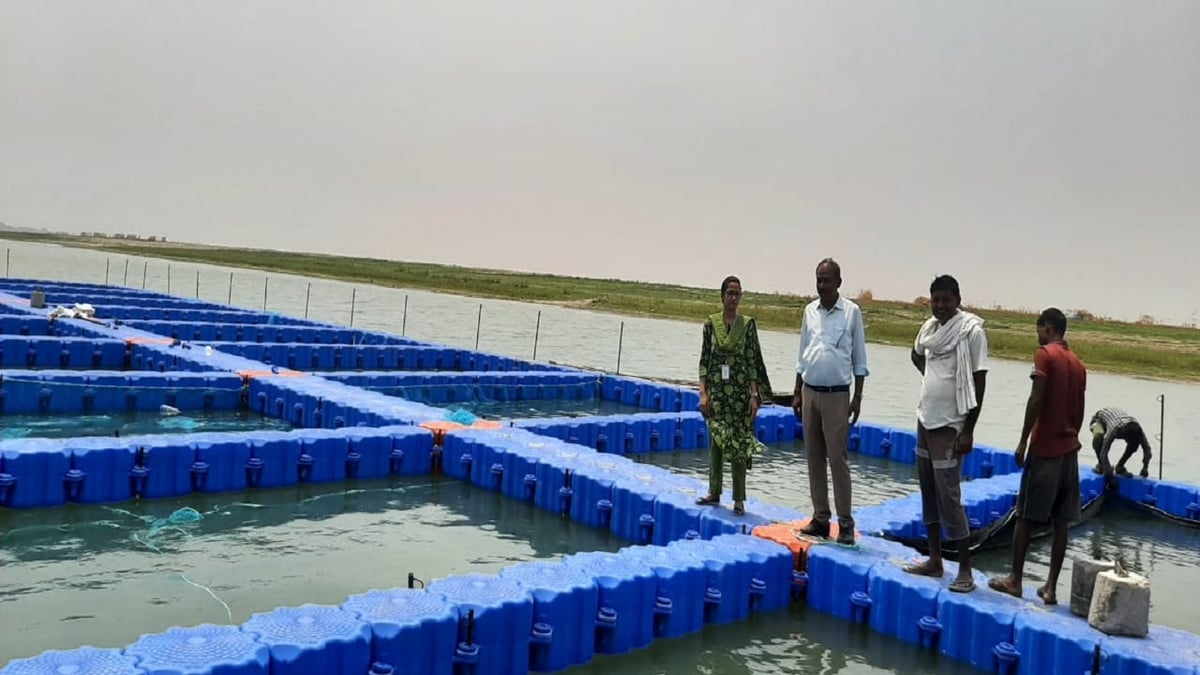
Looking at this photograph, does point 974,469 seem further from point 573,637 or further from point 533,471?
point 573,637

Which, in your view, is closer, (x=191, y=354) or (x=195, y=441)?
(x=195, y=441)

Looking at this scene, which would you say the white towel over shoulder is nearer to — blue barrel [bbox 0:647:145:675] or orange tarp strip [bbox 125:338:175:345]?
blue barrel [bbox 0:647:145:675]

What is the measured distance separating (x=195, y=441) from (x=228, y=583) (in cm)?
309

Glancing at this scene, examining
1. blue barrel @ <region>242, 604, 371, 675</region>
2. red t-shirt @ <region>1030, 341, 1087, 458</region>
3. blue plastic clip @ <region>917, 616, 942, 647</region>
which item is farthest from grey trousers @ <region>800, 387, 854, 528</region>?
blue barrel @ <region>242, 604, 371, 675</region>

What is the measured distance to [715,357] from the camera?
7.17 meters

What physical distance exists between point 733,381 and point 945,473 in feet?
6.23

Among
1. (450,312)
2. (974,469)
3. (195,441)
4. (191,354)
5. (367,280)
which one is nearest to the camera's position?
(195,441)

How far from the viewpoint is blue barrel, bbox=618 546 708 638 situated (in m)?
5.86

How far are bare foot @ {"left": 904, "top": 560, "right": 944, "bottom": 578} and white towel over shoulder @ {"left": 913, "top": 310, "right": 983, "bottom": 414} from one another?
51.7 inches

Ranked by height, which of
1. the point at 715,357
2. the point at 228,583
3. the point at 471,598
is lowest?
the point at 228,583

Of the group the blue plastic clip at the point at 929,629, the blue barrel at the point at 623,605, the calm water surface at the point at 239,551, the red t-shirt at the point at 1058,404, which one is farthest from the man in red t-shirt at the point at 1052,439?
the calm water surface at the point at 239,551

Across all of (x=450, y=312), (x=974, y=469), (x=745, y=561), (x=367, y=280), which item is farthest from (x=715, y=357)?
(x=367, y=280)

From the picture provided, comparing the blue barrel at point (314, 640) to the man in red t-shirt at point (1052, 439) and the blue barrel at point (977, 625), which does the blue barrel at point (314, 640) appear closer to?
the blue barrel at point (977, 625)

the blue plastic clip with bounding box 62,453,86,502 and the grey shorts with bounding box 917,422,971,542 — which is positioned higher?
the grey shorts with bounding box 917,422,971,542
